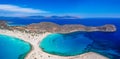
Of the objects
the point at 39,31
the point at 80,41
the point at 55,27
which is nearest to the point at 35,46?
the point at 39,31

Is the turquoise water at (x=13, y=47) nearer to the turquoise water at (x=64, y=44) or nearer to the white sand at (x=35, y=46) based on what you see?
the white sand at (x=35, y=46)

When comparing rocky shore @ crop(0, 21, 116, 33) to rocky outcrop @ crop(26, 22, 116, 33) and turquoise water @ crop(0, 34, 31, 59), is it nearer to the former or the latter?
rocky outcrop @ crop(26, 22, 116, 33)

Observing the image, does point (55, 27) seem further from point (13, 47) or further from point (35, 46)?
point (13, 47)

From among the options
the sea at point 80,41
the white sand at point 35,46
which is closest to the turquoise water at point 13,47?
the white sand at point 35,46

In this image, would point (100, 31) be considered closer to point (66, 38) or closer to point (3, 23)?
point (66, 38)

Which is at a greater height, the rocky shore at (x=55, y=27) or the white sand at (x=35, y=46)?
the rocky shore at (x=55, y=27)

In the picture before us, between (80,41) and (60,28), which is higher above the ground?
(60,28)
